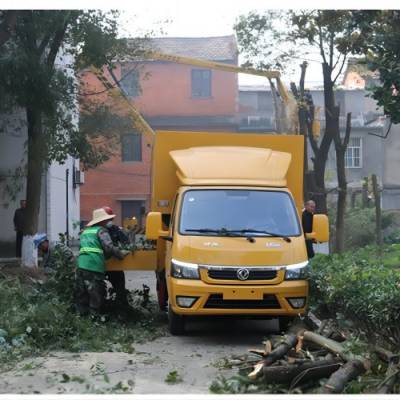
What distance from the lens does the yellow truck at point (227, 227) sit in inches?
397

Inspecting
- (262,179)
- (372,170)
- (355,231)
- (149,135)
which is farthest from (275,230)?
(372,170)

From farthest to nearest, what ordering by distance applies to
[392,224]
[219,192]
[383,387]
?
[392,224], [219,192], [383,387]

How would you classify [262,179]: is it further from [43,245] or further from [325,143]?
[325,143]

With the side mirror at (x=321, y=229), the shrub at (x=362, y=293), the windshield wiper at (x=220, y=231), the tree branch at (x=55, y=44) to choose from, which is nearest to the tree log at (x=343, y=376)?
the shrub at (x=362, y=293)

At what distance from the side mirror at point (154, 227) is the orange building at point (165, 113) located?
105 feet

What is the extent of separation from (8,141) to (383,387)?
17.1 m

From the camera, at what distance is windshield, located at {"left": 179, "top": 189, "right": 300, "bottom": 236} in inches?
418

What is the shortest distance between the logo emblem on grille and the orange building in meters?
33.2

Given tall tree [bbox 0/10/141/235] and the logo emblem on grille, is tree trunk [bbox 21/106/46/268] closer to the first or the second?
tall tree [bbox 0/10/141/235]

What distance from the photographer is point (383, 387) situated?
22.4 ft

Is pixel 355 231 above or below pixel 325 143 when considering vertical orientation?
below

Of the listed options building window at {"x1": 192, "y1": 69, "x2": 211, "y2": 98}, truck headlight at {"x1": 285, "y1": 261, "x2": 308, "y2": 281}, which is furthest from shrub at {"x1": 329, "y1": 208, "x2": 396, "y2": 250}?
building window at {"x1": 192, "y1": 69, "x2": 211, "y2": 98}

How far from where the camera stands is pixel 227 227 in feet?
34.8

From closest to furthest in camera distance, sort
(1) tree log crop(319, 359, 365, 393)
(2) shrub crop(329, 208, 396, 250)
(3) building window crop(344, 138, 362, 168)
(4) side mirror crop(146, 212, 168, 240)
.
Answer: (1) tree log crop(319, 359, 365, 393) < (4) side mirror crop(146, 212, 168, 240) < (2) shrub crop(329, 208, 396, 250) < (3) building window crop(344, 138, 362, 168)
